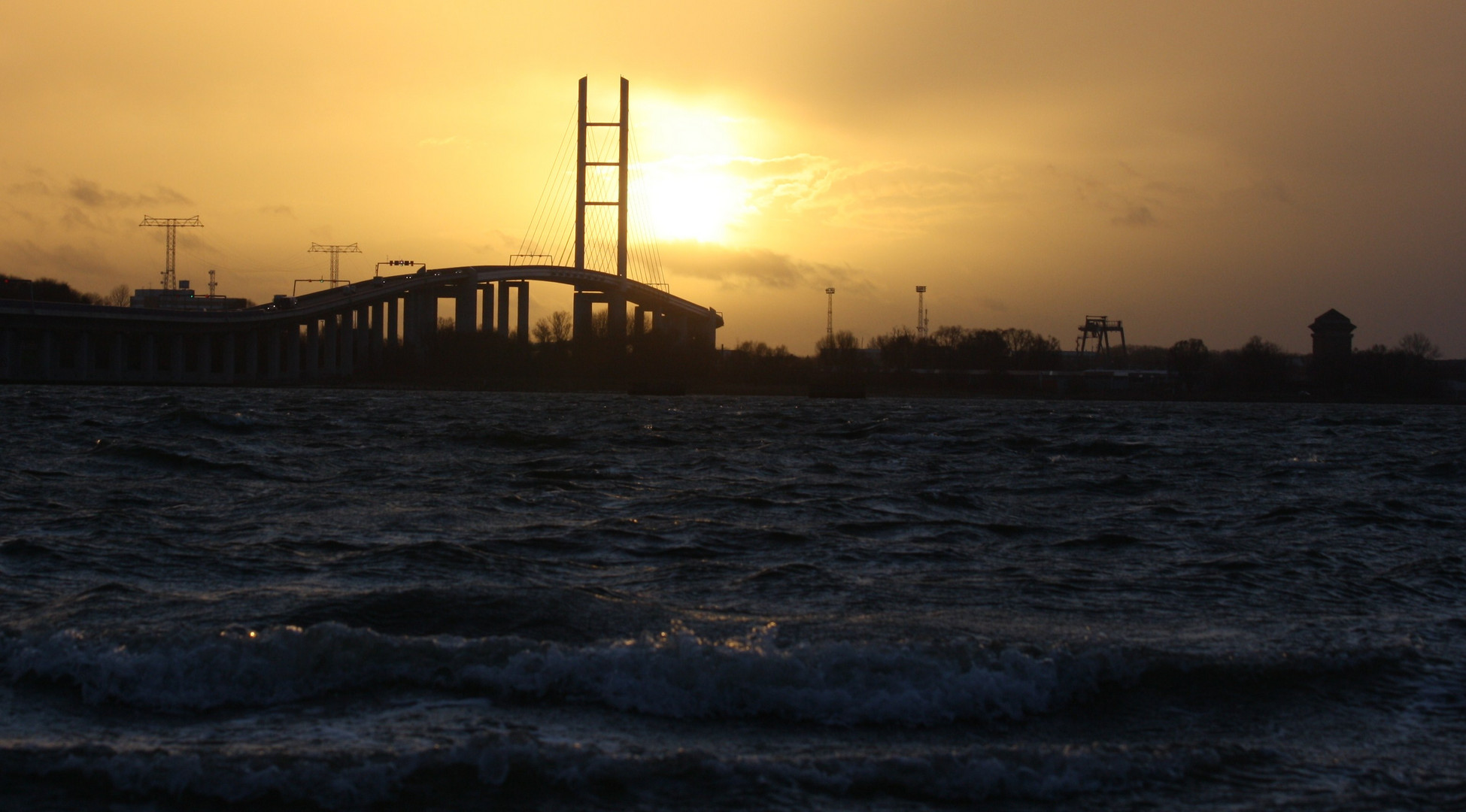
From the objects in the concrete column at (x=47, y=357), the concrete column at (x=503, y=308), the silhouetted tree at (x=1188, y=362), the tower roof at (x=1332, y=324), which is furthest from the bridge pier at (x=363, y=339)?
the tower roof at (x=1332, y=324)

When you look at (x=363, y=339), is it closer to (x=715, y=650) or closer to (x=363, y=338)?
(x=363, y=338)

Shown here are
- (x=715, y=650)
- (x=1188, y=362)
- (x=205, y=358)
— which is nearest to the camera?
(x=715, y=650)

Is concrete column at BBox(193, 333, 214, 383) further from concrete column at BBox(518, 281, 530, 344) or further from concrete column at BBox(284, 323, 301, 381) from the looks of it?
concrete column at BBox(518, 281, 530, 344)

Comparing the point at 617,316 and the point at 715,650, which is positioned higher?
the point at 617,316

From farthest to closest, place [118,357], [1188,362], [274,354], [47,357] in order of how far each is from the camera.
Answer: [1188,362]
[274,354]
[118,357]
[47,357]

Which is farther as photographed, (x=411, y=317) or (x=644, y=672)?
(x=411, y=317)

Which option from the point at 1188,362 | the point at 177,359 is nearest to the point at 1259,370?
the point at 1188,362

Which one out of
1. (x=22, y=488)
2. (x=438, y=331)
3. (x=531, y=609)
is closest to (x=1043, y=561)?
(x=531, y=609)
